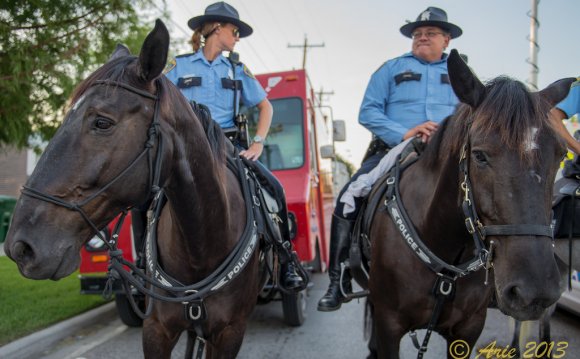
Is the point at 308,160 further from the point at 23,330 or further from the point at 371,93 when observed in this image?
the point at 23,330

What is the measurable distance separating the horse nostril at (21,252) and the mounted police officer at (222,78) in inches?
71.4

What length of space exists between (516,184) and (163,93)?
5.05ft

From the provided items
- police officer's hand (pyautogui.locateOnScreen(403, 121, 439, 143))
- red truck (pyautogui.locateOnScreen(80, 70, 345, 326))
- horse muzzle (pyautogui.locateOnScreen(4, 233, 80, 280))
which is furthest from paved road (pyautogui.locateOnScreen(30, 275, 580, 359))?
horse muzzle (pyautogui.locateOnScreen(4, 233, 80, 280))

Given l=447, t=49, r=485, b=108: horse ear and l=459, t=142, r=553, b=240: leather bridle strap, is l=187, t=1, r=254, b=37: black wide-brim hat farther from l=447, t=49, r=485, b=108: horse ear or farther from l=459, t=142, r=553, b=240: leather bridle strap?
l=459, t=142, r=553, b=240: leather bridle strap

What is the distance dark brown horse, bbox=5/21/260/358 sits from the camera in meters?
1.73

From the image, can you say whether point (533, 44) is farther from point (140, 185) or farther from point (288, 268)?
point (140, 185)

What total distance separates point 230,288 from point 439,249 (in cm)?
121

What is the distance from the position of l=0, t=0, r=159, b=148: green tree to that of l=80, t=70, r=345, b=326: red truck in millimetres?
1604

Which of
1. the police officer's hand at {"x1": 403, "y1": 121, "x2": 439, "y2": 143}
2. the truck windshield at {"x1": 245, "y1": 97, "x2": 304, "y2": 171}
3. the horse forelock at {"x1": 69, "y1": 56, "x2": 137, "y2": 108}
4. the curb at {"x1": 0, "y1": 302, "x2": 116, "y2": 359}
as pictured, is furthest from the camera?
the truck windshield at {"x1": 245, "y1": 97, "x2": 304, "y2": 171}

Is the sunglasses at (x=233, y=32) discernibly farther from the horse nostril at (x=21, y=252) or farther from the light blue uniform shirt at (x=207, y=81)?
the horse nostril at (x=21, y=252)

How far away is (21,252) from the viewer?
1676 millimetres

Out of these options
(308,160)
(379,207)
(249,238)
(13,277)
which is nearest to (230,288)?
(249,238)

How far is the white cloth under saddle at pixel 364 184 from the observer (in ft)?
11.5

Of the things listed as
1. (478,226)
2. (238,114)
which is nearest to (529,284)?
(478,226)
